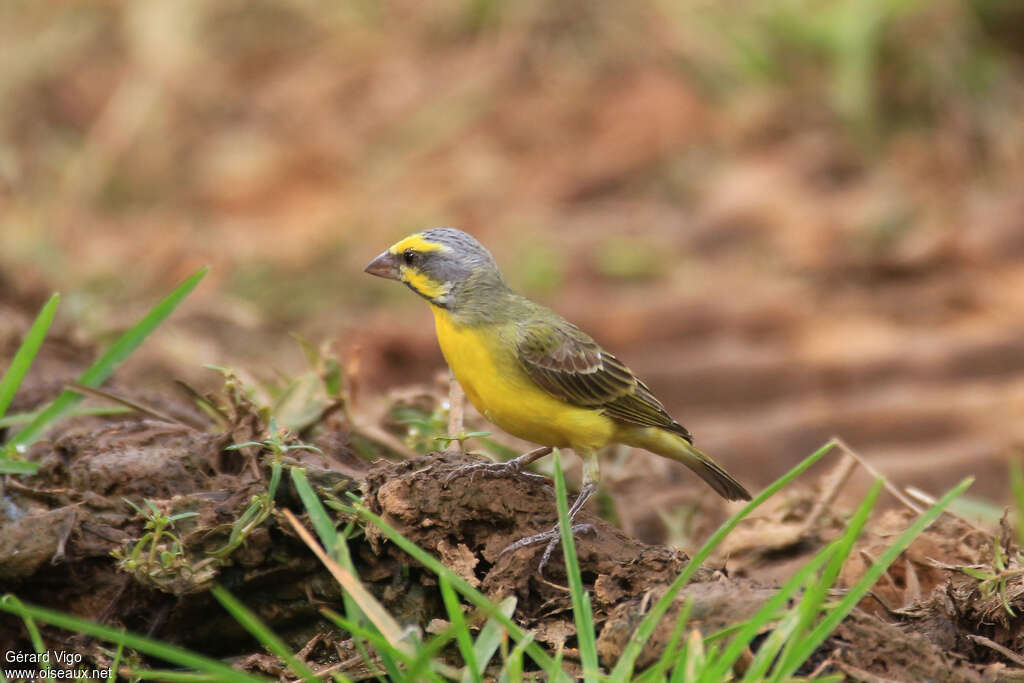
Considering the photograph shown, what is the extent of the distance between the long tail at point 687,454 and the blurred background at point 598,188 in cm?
148

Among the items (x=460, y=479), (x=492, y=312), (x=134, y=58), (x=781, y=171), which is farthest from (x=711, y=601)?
(x=134, y=58)

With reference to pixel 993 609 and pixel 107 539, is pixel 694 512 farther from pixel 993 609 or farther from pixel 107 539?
pixel 107 539

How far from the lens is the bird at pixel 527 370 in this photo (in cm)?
364

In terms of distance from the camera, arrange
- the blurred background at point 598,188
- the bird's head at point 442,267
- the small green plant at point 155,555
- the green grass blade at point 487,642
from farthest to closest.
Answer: the blurred background at point 598,188 → the bird's head at point 442,267 → the small green plant at point 155,555 → the green grass blade at point 487,642

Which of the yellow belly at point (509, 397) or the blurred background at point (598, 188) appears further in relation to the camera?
the blurred background at point (598, 188)

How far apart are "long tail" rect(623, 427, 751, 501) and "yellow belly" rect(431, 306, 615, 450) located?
0.78ft

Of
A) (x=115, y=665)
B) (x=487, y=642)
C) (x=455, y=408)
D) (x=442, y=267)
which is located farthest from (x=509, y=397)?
(x=115, y=665)

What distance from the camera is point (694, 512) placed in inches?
178

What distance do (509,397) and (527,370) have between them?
11cm

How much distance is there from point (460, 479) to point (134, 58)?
10006mm

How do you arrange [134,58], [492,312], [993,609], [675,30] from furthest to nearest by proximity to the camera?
1. [134,58]
2. [675,30]
3. [492,312]
4. [993,609]

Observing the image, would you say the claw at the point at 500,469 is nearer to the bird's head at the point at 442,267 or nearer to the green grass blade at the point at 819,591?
the bird's head at the point at 442,267

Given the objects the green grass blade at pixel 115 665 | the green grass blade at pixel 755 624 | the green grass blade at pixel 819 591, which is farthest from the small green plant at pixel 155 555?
the green grass blade at pixel 819 591

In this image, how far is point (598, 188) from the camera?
34.0 feet
